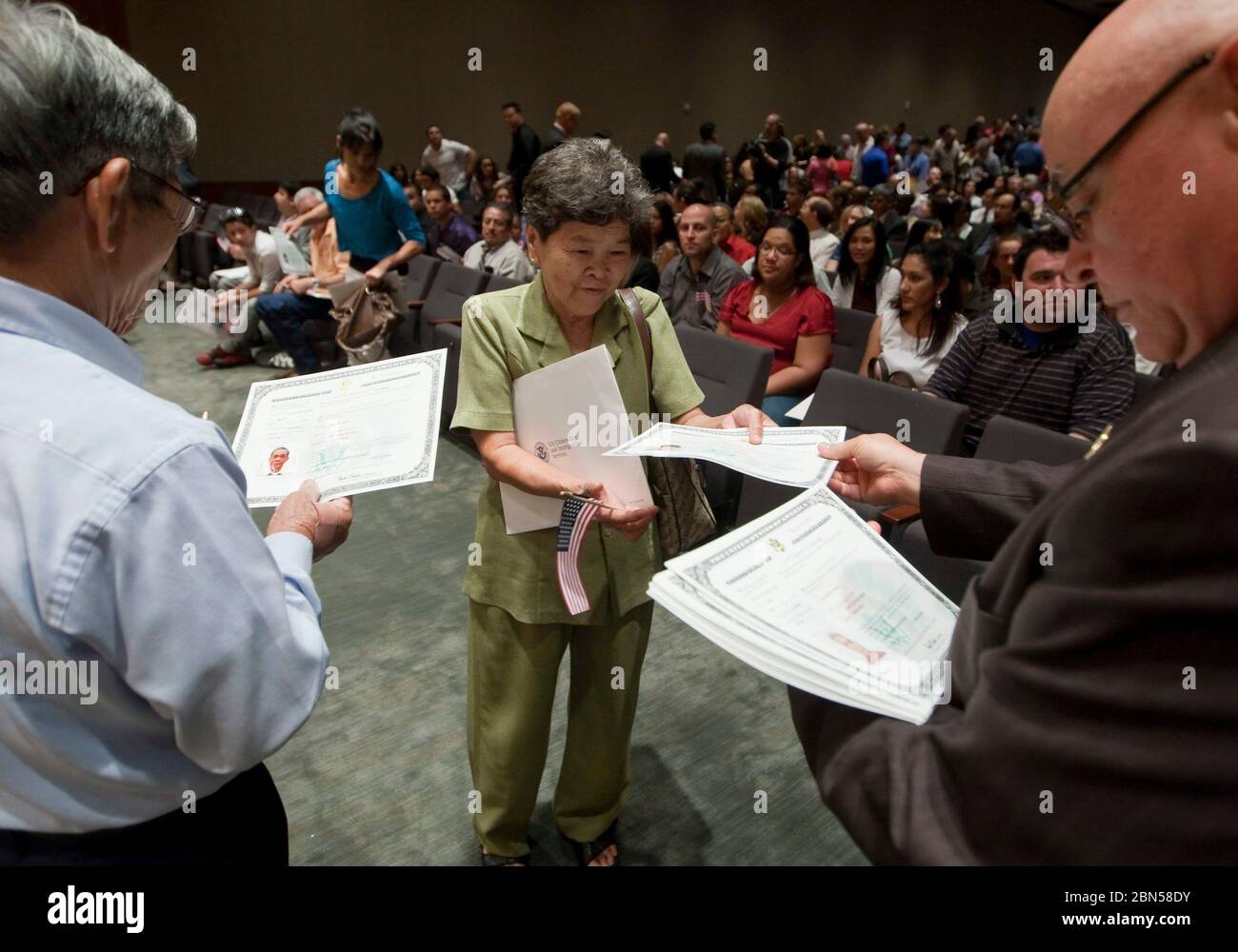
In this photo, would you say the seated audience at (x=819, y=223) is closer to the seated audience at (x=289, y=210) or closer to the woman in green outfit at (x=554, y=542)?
the seated audience at (x=289, y=210)

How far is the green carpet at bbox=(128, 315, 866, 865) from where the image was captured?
1.94 m

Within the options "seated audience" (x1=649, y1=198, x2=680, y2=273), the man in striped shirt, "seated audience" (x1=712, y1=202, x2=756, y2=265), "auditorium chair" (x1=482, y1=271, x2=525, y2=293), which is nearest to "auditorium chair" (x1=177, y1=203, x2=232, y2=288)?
"auditorium chair" (x1=482, y1=271, x2=525, y2=293)

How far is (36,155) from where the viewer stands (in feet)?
2.22

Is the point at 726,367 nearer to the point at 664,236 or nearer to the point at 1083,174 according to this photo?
the point at 664,236

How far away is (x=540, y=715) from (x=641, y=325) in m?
0.86

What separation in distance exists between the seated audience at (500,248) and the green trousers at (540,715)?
11.4 feet

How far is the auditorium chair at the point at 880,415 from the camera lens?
101 inches

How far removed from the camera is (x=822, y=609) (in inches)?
31.8

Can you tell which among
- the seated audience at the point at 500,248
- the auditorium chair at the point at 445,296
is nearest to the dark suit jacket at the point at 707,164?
the seated audience at the point at 500,248

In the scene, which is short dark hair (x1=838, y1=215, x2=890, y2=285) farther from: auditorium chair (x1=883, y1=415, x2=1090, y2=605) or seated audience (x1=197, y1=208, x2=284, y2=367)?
seated audience (x1=197, y1=208, x2=284, y2=367)

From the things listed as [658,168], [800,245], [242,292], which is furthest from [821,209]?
[242,292]

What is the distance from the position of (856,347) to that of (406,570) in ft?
7.69
